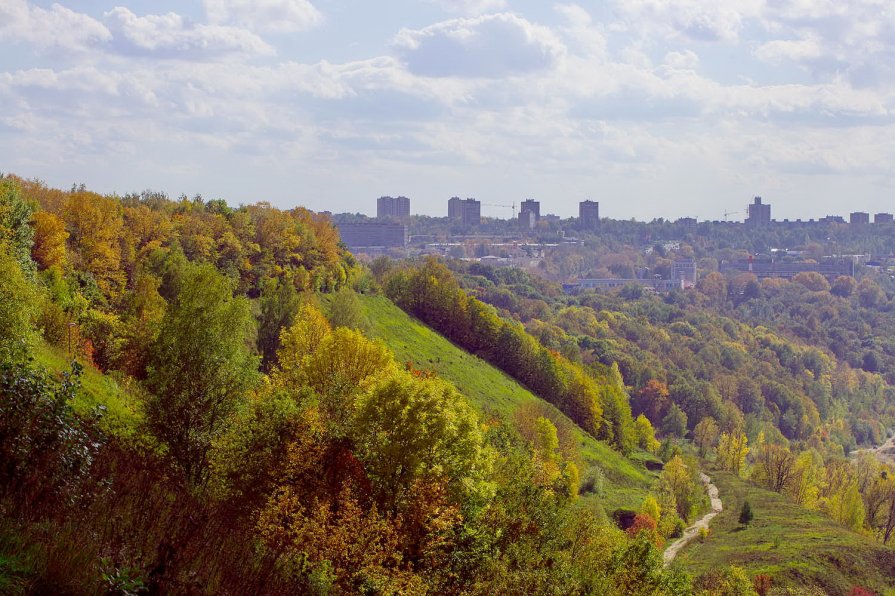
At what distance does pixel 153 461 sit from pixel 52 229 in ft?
118

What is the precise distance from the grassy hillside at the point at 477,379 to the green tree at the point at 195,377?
47022 millimetres

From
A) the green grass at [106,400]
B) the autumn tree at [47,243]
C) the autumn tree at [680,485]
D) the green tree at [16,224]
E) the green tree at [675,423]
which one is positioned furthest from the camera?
the green tree at [675,423]

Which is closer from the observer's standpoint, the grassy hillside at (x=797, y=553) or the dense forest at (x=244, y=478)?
the dense forest at (x=244, y=478)

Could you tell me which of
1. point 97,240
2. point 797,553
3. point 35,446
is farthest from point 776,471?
point 35,446

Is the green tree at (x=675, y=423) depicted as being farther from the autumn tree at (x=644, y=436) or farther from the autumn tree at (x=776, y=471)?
the autumn tree at (x=776, y=471)

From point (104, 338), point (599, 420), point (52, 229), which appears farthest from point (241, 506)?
point (599, 420)

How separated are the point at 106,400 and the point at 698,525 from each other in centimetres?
5778

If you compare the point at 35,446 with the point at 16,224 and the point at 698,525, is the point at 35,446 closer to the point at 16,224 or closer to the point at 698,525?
the point at 16,224

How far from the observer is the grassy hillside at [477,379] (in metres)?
75.4

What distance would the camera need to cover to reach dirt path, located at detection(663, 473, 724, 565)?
60.3 m

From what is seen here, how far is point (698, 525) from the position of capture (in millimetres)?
71312

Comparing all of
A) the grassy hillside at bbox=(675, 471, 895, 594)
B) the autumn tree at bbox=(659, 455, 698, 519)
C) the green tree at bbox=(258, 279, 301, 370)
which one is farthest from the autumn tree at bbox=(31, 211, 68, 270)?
the autumn tree at bbox=(659, 455, 698, 519)

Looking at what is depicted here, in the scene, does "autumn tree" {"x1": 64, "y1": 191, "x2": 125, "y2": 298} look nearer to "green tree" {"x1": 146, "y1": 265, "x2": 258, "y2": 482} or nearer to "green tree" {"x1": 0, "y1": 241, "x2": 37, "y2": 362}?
"green tree" {"x1": 0, "y1": 241, "x2": 37, "y2": 362}

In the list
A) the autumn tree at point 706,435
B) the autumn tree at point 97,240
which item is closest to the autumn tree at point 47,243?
the autumn tree at point 97,240
